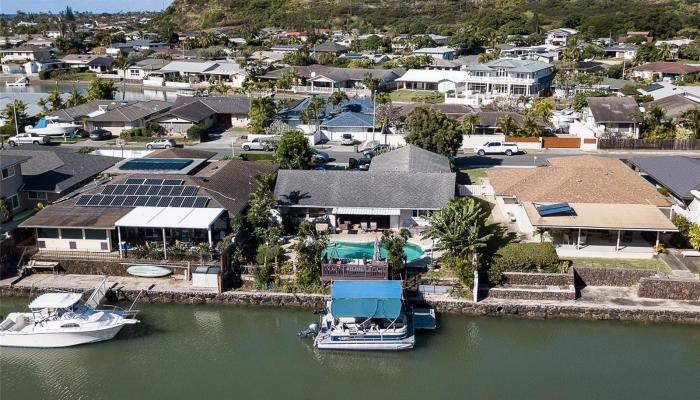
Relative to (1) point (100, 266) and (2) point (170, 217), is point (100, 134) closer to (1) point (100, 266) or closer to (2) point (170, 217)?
(1) point (100, 266)

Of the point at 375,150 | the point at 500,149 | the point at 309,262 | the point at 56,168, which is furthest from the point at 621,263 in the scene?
the point at 56,168

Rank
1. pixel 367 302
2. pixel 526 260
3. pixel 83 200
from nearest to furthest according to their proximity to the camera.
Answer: pixel 367 302, pixel 526 260, pixel 83 200

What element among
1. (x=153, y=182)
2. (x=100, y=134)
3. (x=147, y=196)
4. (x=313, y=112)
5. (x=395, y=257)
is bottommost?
(x=395, y=257)

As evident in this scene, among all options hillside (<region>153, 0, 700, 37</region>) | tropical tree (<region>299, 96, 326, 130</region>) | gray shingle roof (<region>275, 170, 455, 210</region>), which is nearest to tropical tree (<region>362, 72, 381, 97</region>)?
tropical tree (<region>299, 96, 326, 130</region>)

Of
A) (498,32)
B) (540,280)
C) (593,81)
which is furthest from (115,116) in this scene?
(498,32)

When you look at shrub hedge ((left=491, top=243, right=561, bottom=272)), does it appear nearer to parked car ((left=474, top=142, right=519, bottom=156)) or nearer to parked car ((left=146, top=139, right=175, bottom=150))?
parked car ((left=474, top=142, right=519, bottom=156))

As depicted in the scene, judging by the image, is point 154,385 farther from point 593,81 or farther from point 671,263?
point 593,81

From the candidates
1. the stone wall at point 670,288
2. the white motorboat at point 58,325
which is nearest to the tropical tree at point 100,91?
the white motorboat at point 58,325
